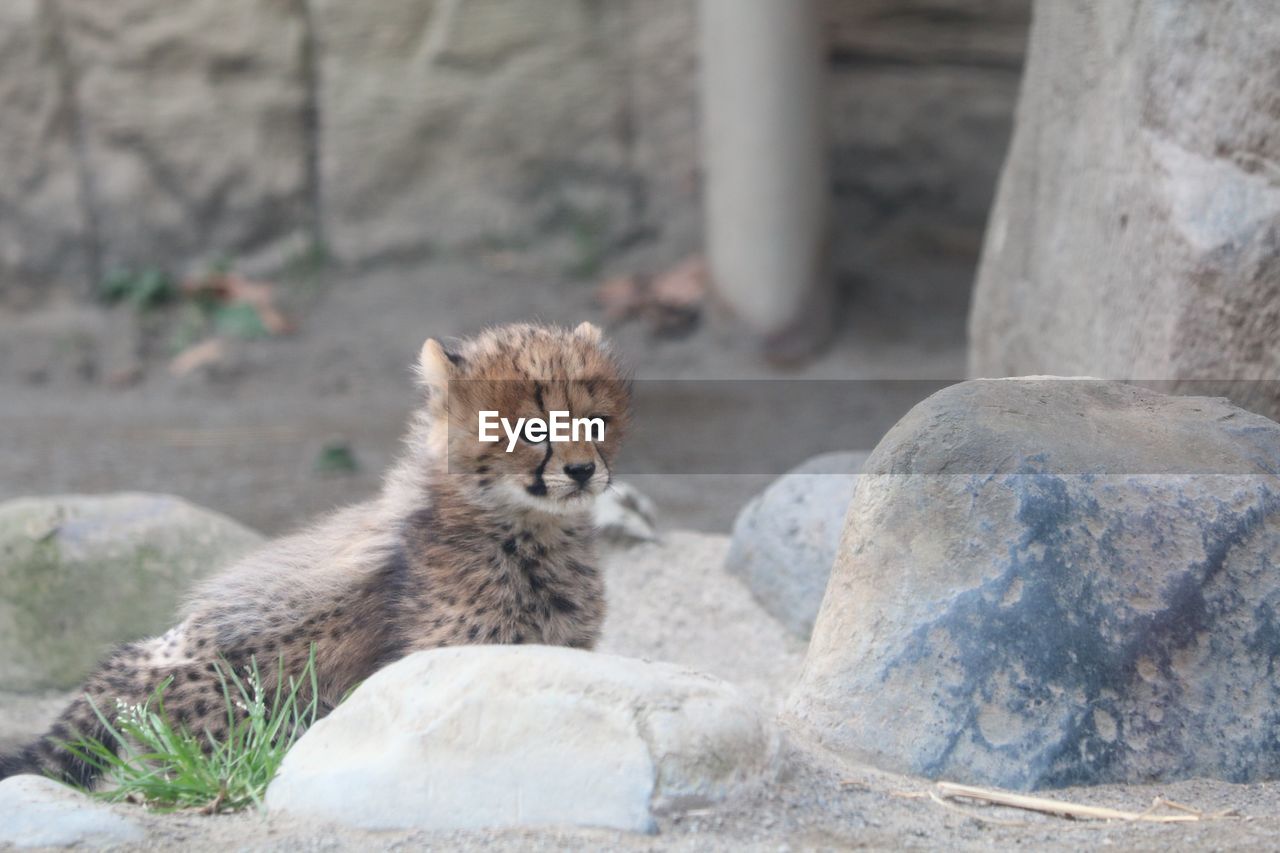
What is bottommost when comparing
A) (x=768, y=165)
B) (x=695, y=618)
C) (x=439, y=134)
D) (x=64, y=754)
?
(x=695, y=618)

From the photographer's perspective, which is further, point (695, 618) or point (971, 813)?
point (695, 618)

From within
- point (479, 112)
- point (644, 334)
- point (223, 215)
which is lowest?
point (644, 334)

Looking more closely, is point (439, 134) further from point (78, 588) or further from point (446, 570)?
point (446, 570)

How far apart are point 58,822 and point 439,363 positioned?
1289 mm

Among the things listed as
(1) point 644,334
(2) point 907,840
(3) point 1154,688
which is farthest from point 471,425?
(1) point 644,334

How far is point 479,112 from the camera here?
9.76 metres

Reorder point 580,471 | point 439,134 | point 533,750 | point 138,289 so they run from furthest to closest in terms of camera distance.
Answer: point 439,134, point 138,289, point 580,471, point 533,750

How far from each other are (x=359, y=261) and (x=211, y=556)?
5118 mm

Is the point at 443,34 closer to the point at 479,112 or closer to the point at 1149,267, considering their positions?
the point at 479,112

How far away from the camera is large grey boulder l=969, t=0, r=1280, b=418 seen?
430 cm

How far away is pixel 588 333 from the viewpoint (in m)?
3.60

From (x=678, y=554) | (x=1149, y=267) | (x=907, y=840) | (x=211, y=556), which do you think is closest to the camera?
(x=907, y=840)

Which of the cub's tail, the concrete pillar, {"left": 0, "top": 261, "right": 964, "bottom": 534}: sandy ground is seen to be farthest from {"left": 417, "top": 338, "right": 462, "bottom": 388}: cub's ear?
the concrete pillar

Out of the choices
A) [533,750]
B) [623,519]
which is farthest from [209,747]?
[623,519]
